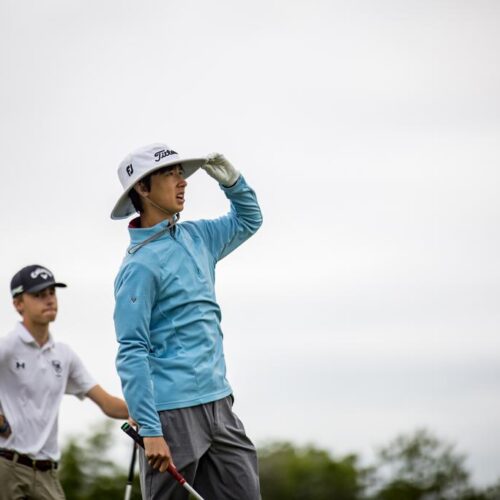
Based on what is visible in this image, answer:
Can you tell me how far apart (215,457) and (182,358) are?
574 millimetres

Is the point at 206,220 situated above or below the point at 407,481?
below

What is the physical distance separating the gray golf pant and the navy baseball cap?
3132mm

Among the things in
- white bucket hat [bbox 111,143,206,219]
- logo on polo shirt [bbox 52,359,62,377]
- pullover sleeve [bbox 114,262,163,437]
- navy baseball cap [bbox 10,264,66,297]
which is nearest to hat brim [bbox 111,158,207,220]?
white bucket hat [bbox 111,143,206,219]

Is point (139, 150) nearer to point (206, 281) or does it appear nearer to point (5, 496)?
point (206, 281)

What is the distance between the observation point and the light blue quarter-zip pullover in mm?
5719

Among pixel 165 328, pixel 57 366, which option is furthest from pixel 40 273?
pixel 165 328

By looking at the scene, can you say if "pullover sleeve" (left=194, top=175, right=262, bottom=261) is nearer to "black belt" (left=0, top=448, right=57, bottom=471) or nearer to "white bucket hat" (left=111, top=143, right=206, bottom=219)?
"white bucket hat" (left=111, top=143, right=206, bottom=219)

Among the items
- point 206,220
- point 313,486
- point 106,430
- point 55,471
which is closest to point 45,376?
point 55,471

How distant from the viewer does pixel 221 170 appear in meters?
6.33

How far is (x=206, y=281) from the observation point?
6.05 m

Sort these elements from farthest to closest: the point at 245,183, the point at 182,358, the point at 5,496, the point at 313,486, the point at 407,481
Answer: the point at 313,486
the point at 407,481
the point at 5,496
the point at 245,183
the point at 182,358

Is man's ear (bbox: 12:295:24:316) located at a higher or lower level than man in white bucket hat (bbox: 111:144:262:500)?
higher

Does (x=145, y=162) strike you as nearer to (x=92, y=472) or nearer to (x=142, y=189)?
(x=142, y=189)

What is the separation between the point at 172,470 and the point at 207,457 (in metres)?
0.34
